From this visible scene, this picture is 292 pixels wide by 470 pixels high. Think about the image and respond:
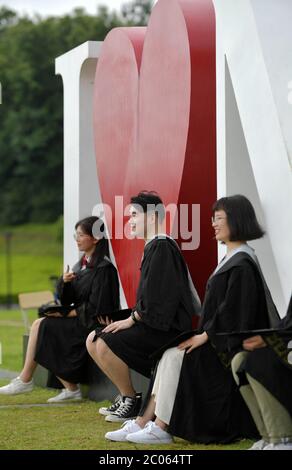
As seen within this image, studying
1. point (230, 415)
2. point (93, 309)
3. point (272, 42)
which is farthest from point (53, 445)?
point (272, 42)

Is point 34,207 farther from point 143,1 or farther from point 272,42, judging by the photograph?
point 272,42

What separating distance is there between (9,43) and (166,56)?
4141 centimetres

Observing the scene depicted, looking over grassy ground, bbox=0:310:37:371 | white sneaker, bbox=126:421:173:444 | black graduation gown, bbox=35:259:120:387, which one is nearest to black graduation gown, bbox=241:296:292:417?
white sneaker, bbox=126:421:173:444

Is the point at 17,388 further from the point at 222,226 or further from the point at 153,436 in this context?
the point at 222,226

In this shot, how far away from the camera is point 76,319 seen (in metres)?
8.53

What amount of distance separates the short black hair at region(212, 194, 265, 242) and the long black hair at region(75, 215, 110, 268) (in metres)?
2.30

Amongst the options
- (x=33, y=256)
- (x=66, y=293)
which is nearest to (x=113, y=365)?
(x=66, y=293)

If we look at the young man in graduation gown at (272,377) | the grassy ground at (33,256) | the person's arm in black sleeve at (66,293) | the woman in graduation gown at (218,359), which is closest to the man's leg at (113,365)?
the woman in graduation gown at (218,359)

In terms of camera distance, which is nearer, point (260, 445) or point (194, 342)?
point (260, 445)

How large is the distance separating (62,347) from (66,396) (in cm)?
42

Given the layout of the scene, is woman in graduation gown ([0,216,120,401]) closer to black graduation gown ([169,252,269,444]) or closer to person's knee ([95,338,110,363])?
Result: person's knee ([95,338,110,363])

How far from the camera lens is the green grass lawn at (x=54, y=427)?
20.7ft

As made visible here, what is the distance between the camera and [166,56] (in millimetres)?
7836

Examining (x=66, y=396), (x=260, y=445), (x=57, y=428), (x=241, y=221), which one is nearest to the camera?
(x=260, y=445)
